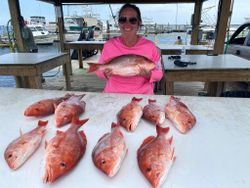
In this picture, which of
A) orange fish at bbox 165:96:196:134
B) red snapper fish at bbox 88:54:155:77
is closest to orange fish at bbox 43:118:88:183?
orange fish at bbox 165:96:196:134

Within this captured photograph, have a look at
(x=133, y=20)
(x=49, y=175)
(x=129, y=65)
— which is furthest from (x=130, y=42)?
(x=49, y=175)

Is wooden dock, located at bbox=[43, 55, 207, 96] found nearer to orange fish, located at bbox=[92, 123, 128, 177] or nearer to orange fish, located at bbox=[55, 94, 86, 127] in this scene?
orange fish, located at bbox=[55, 94, 86, 127]

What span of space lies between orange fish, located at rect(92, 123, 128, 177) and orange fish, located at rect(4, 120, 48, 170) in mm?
274

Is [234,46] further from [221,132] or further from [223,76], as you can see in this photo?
[221,132]

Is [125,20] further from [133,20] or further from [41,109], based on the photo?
[41,109]

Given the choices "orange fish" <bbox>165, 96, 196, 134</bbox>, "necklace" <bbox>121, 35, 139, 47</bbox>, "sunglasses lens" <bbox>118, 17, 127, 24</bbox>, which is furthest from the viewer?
"necklace" <bbox>121, 35, 139, 47</bbox>

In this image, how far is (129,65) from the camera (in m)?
1.45

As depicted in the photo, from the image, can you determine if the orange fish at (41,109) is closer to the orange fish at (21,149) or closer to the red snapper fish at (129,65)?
the orange fish at (21,149)

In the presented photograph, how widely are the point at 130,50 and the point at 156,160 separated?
1.33 m

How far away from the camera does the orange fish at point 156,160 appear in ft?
2.17

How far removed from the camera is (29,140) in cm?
85

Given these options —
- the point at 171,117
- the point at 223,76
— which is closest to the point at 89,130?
the point at 171,117

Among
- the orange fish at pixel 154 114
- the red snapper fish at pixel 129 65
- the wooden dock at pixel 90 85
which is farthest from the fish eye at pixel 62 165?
the wooden dock at pixel 90 85

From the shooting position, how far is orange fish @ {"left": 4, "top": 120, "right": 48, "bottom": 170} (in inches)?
29.6
